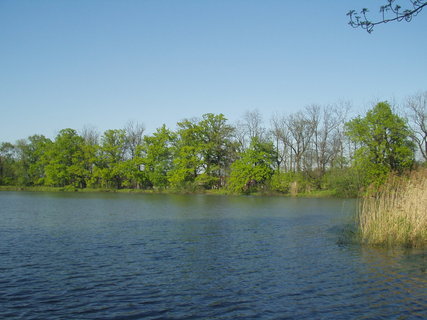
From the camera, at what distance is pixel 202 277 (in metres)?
10.5

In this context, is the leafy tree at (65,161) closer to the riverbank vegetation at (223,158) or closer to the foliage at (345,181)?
the riverbank vegetation at (223,158)

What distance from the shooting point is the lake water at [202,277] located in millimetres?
7961

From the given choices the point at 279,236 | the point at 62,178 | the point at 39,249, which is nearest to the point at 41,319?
the point at 39,249

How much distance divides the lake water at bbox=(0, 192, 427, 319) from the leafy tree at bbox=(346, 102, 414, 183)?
37.1 metres

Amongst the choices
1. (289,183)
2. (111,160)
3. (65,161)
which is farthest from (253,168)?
(65,161)

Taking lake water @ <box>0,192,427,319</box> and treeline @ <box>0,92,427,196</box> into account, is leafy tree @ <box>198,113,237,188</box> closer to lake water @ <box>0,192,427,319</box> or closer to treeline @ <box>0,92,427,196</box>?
treeline @ <box>0,92,427,196</box>

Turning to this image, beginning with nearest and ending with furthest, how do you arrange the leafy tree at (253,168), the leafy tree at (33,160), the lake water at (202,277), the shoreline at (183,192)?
the lake water at (202,277) < the shoreline at (183,192) < the leafy tree at (253,168) < the leafy tree at (33,160)

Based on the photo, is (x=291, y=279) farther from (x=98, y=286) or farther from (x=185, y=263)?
(x=98, y=286)

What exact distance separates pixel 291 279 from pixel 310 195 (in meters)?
48.4

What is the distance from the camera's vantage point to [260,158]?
64.0 meters

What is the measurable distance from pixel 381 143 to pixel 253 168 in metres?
19.9

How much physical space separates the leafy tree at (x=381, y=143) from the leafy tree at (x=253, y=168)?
51.5 feet

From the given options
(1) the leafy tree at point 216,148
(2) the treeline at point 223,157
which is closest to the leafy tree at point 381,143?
(2) the treeline at point 223,157

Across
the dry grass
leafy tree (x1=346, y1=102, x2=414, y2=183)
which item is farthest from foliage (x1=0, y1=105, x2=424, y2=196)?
the dry grass
